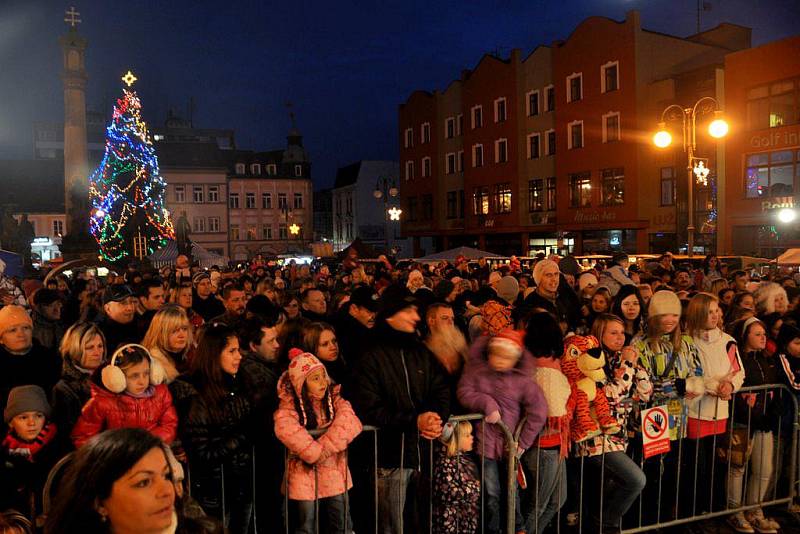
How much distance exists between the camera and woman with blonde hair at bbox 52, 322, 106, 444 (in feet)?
15.4

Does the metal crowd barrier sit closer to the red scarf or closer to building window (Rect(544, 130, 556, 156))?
the red scarf

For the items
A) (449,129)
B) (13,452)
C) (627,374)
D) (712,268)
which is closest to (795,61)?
(712,268)

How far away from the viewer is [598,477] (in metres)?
5.47

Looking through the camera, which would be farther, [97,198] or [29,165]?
[29,165]

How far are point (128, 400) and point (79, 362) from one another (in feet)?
3.33

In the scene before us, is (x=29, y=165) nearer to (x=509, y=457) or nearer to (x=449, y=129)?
(x=449, y=129)

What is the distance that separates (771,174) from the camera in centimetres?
2880

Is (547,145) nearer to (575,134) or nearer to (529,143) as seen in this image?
(529,143)

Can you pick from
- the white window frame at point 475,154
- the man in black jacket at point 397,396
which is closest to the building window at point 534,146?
the white window frame at point 475,154

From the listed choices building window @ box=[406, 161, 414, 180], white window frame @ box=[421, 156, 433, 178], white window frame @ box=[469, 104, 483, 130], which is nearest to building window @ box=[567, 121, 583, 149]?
white window frame @ box=[469, 104, 483, 130]

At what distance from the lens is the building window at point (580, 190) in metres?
36.6

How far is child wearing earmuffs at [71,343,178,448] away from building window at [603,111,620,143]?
1337 inches

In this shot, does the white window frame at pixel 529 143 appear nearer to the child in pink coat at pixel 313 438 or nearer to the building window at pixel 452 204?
the building window at pixel 452 204

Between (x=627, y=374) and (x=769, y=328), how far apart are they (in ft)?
9.17
